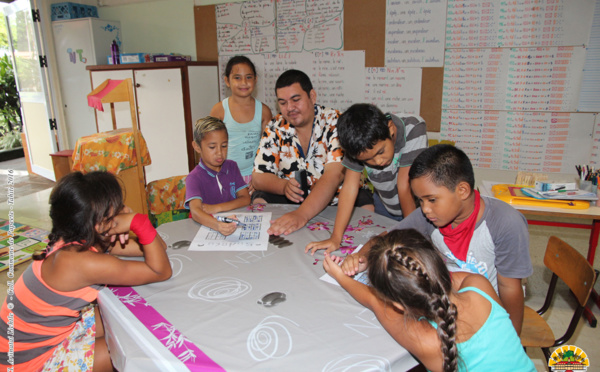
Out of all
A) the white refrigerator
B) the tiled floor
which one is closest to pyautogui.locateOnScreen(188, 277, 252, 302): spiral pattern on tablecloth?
the tiled floor

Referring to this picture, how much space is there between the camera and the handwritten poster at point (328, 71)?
3439 millimetres

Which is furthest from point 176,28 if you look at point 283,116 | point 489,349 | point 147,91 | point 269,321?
point 489,349

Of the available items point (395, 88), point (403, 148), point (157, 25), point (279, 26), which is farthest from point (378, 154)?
point (157, 25)

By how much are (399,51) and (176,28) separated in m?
2.42

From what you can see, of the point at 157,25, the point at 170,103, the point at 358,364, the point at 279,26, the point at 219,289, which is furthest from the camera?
the point at 157,25

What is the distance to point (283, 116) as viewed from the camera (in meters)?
2.16

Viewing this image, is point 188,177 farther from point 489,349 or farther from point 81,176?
point 489,349

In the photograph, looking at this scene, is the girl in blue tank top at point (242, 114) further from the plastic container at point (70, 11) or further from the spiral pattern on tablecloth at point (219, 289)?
the plastic container at point (70, 11)

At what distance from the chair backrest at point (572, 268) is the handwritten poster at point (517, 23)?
2.01 metres

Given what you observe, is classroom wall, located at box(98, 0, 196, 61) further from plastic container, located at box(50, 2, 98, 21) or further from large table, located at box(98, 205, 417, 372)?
large table, located at box(98, 205, 417, 372)

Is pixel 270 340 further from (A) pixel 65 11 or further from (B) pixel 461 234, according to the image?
(A) pixel 65 11

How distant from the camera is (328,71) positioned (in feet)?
11.6

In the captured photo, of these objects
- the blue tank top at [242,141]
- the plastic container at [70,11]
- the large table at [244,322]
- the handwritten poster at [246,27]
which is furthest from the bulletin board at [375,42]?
the plastic container at [70,11]

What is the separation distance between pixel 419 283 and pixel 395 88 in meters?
2.71
